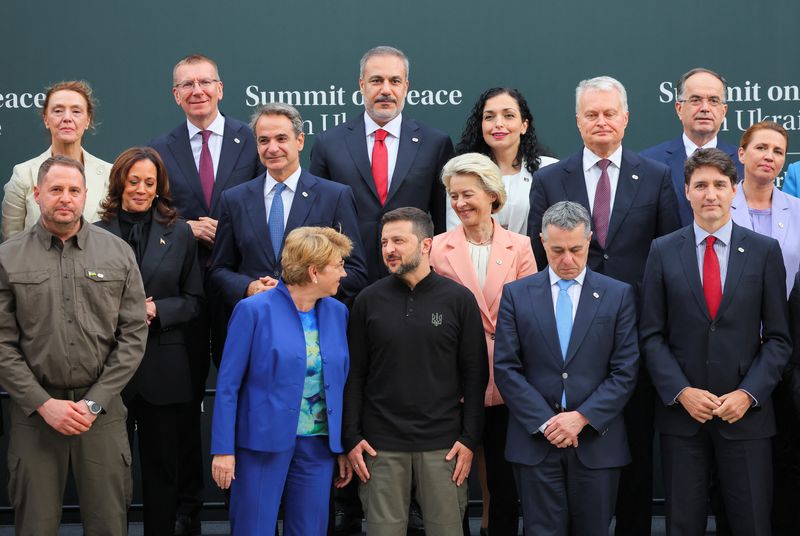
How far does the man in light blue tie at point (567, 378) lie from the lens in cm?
454

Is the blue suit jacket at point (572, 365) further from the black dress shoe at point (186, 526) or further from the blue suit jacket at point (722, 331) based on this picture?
the black dress shoe at point (186, 526)

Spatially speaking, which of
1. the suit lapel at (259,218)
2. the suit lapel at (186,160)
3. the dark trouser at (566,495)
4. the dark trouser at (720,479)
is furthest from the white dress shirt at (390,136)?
the dark trouser at (720,479)

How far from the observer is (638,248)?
5070 millimetres

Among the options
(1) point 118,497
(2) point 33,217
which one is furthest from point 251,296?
(2) point 33,217

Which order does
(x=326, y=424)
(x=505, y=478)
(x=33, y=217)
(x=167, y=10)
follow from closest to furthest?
(x=326, y=424)
(x=505, y=478)
(x=33, y=217)
(x=167, y=10)

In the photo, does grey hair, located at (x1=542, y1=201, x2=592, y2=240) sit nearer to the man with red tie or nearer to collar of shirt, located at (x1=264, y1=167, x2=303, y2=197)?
the man with red tie

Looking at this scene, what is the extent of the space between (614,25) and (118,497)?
344 cm

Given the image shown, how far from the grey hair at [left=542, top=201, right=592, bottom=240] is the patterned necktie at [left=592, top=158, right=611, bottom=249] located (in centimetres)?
38

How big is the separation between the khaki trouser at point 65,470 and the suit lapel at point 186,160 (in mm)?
1170

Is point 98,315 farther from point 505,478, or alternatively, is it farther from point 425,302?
point 505,478

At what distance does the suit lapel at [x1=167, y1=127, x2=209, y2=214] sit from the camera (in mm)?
5473

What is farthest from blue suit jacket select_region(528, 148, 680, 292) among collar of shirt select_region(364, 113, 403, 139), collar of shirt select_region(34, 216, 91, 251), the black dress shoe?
the black dress shoe

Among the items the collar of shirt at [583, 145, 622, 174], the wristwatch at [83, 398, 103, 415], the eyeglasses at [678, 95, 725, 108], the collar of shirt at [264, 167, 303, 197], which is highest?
the eyeglasses at [678, 95, 725, 108]

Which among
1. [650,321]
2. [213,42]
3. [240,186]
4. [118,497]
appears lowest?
[118,497]
